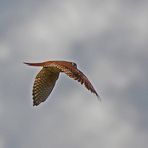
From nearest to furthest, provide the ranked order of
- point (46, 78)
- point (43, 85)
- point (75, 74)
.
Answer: point (75, 74) < point (46, 78) < point (43, 85)

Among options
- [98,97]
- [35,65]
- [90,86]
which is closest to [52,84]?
[35,65]

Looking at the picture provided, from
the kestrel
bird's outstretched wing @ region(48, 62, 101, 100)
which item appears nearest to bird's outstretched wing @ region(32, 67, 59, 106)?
the kestrel

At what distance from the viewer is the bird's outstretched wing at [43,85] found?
25531mm

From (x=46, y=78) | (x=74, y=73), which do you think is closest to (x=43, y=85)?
(x=46, y=78)

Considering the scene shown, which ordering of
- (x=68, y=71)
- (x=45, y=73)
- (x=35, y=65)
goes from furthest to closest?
(x=45, y=73)
(x=35, y=65)
(x=68, y=71)

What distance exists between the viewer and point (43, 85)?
85.0 ft

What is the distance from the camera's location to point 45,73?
2553cm

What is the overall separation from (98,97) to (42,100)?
7848 millimetres

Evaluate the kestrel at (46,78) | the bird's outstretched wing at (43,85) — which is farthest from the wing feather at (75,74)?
the bird's outstretched wing at (43,85)

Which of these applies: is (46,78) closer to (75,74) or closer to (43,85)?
(43,85)

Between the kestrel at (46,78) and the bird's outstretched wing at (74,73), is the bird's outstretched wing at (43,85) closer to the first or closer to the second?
the kestrel at (46,78)

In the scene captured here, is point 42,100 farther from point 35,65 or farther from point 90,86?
point 90,86

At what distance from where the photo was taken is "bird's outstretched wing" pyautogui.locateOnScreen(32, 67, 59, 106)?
2553 centimetres

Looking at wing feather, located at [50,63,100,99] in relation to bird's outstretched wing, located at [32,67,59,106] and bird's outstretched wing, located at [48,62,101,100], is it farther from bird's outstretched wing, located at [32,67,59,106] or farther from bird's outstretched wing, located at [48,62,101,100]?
bird's outstretched wing, located at [32,67,59,106]
